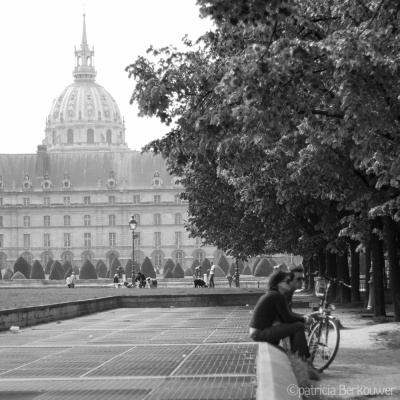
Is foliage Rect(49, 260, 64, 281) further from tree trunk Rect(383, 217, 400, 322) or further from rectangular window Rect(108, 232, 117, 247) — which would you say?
tree trunk Rect(383, 217, 400, 322)

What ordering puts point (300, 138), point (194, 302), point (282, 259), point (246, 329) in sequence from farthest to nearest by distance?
1. point (282, 259)
2. point (194, 302)
3. point (246, 329)
4. point (300, 138)

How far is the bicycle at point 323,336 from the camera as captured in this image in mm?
12234

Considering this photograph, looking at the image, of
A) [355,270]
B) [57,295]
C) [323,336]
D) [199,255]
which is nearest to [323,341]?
[323,336]

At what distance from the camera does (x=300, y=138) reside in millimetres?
19797

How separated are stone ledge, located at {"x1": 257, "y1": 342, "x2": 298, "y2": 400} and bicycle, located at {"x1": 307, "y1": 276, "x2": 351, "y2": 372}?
181 centimetres

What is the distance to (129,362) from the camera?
14773 millimetres

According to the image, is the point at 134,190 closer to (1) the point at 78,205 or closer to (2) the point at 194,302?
(1) the point at 78,205

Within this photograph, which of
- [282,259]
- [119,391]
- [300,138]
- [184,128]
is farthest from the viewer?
[282,259]

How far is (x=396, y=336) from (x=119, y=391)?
24.4 ft

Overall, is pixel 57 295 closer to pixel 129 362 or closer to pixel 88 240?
pixel 129 362

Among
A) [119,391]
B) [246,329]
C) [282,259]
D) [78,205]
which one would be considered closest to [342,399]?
[119,391]

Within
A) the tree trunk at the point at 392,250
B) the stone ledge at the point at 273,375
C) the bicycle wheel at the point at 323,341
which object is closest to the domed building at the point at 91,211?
the tree trunk at the point at 392,250

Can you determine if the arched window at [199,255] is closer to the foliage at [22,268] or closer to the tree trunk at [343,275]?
the foliage at [22,268]

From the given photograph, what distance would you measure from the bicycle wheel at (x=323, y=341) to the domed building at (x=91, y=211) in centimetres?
13451
